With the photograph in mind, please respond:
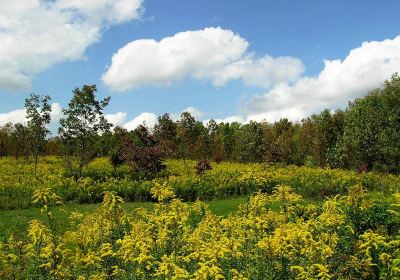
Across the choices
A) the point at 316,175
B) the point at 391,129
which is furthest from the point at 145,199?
the point at 391,129

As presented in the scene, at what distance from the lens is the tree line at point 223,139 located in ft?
95.9

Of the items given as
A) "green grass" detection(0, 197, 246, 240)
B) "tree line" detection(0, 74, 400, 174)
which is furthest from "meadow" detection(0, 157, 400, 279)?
"tree line" detection(0, 74, 400, 174)

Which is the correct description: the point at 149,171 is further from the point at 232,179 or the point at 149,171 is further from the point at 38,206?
the point at 38,206

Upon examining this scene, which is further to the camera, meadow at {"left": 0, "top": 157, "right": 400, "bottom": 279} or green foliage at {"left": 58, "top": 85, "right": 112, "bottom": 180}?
green foliage at {"left": 58, "top": 85, "right": 112, "bottom": 180}

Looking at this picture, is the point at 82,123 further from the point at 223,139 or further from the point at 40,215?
the point at 223,139

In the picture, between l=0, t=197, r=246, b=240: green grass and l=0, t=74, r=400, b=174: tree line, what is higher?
l=0, t=74, r=400, b=174: tree line

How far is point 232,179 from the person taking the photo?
1013 inches

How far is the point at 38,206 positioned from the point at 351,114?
91.6 feet

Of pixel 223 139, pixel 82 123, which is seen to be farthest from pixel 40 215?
pixel 223 139

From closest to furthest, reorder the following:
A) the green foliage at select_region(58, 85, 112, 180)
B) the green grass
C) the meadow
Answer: the meadow → the green grass → the green foliage at select_region(58, 85, 112, 180)

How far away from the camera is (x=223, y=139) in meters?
51.1

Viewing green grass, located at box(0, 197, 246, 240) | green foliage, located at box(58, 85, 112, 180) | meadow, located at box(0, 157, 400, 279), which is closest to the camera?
meadow, located at box(0, 157, 400, 279)

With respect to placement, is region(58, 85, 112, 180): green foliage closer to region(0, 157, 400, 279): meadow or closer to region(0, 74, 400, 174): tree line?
region(0, 74, 400, 174): tree line

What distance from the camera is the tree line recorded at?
1151 inches
